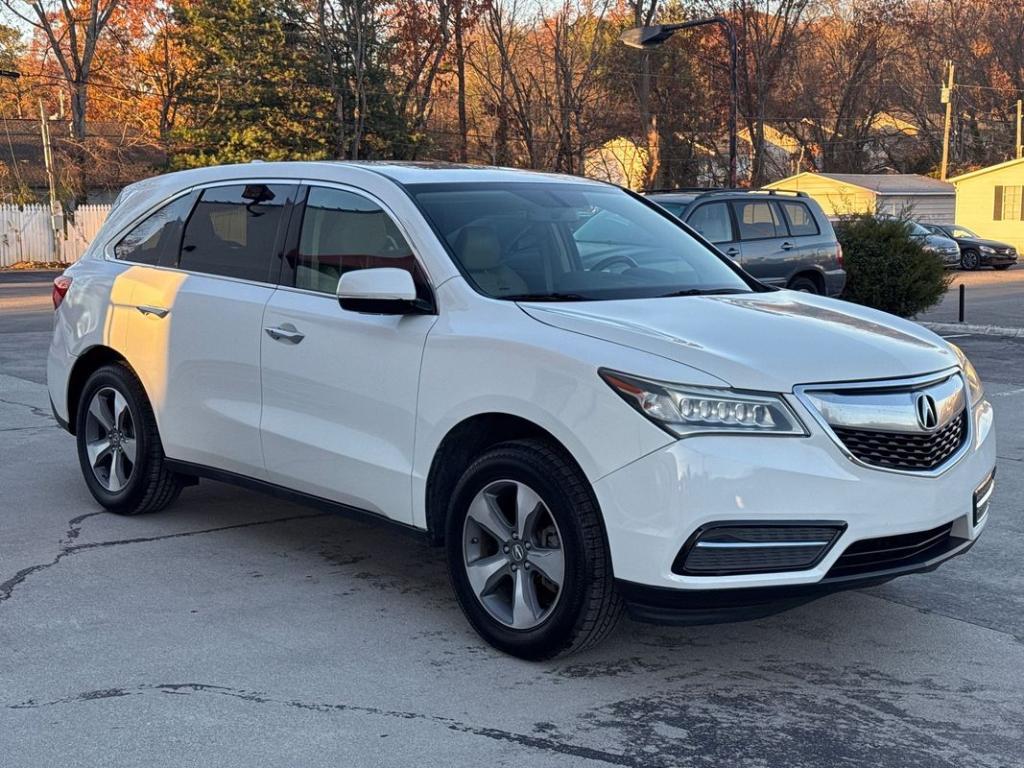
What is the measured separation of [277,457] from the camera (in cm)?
565

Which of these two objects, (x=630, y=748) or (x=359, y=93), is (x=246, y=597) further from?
(x=359, y=93)

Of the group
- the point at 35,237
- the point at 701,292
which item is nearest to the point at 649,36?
the point at 701,292

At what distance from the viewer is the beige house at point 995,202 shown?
46969mm

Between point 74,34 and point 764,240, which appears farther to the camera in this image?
point 74,34

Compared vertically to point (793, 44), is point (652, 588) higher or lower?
lower

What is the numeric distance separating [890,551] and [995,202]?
46871 millimetres

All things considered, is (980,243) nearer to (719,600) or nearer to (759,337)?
(759,337)

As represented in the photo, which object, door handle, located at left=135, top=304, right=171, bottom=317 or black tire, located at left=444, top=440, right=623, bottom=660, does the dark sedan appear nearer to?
door handle, located at left=135, top=304, right=171, bottom=317

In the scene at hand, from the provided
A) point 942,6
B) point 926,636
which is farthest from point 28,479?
point 942,6

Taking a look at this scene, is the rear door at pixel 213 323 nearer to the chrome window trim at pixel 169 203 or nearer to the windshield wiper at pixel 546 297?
the chrome window trim at pixel 169 203

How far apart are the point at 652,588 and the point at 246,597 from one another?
203cm

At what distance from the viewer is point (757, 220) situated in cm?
1644

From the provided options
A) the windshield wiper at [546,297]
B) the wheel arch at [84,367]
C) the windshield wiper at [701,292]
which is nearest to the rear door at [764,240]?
the wheel arch at [84,367]

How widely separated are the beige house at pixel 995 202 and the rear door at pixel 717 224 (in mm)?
34652
